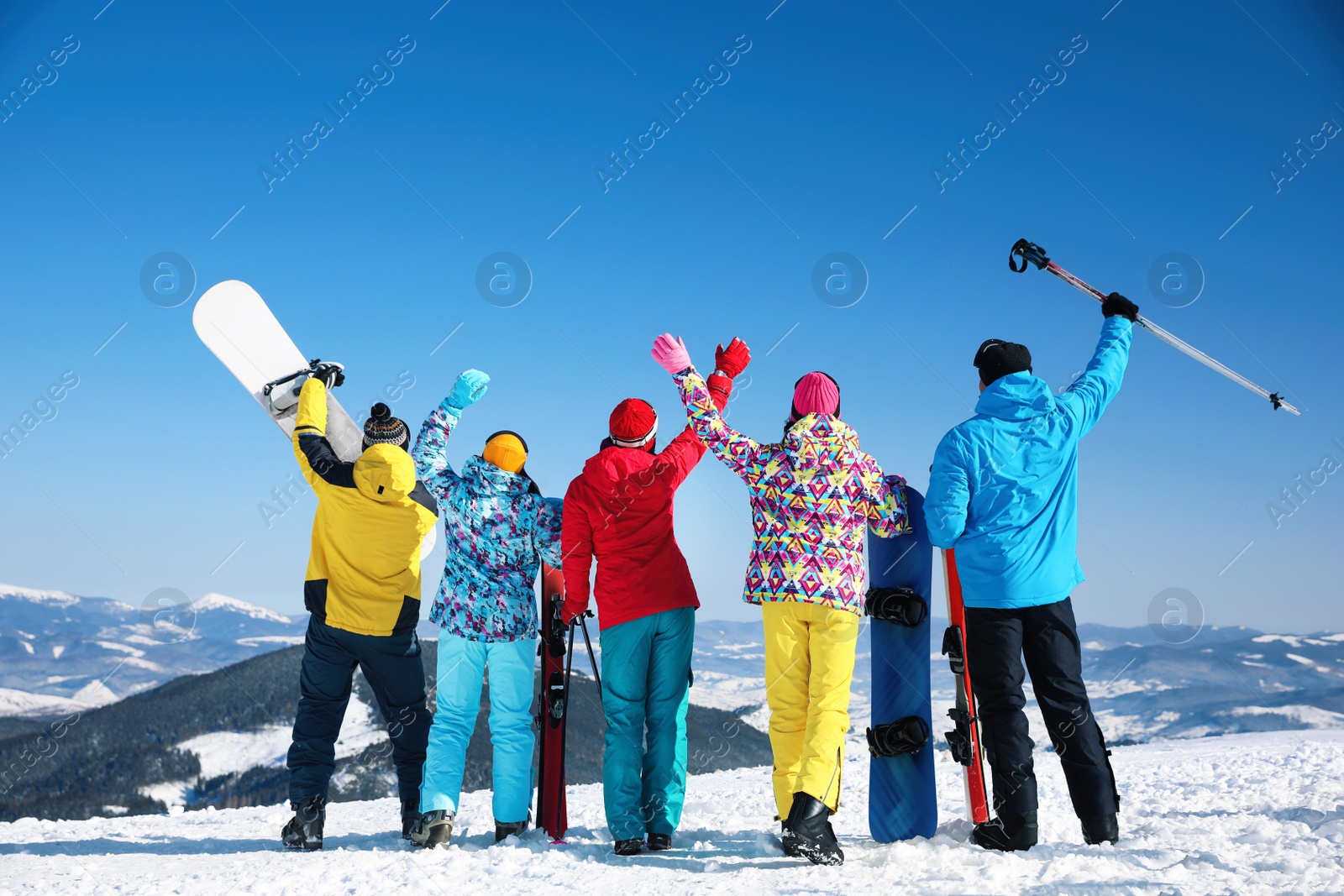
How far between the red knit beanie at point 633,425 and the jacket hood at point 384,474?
1089 millimetres

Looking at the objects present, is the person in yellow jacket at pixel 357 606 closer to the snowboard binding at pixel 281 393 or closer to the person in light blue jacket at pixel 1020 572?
the snowboard binding at pixel 281 393

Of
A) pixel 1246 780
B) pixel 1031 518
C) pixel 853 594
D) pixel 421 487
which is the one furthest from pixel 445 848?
pixel 1246 780

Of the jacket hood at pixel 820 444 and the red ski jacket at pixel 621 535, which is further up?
the jacket hood at pixel 820 444

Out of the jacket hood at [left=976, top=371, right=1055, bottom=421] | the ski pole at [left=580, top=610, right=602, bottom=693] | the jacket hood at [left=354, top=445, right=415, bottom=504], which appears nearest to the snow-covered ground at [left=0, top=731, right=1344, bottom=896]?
the ski pole at [left=580, top=610, right=602, bottom=693]

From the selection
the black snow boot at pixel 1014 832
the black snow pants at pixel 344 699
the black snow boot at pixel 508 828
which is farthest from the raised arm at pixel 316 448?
the black snow boot at pixel 1014 832

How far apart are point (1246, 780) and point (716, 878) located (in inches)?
162

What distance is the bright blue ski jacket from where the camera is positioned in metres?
3.61

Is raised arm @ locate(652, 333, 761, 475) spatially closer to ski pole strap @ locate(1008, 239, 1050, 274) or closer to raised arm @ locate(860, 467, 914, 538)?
raised arm @ locate(860, 467, 914, 538)

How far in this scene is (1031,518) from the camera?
3666 mm

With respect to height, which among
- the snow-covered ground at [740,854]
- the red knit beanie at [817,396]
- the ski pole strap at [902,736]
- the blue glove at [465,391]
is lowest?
the snow-covered ground at [740,854]

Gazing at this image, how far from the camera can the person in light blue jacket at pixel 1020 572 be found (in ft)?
11.5

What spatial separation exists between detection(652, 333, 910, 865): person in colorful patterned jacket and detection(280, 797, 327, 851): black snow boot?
95.0 inches

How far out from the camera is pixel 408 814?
4.45 meters

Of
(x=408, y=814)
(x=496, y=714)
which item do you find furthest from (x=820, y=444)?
(x=408, y=814)
